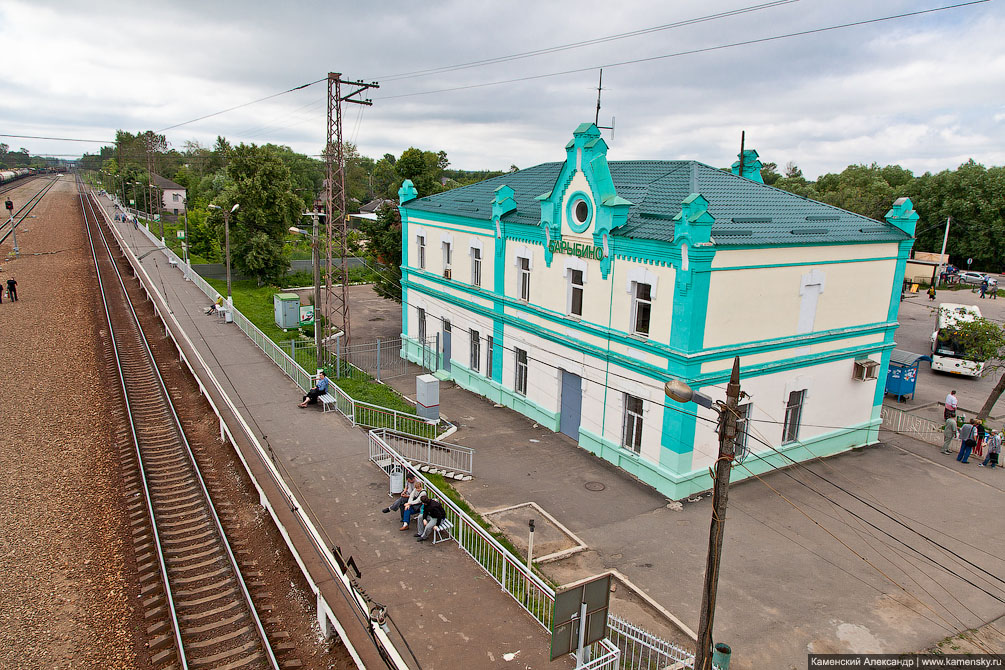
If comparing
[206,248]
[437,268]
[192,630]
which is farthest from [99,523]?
[206,248]

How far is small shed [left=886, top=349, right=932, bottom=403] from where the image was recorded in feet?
82.8

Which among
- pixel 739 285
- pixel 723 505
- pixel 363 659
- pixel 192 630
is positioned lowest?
pixel 192 630

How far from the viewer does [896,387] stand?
84.0 ft

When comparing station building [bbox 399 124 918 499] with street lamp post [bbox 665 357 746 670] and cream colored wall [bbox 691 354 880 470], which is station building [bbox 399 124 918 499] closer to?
cream colored wall [bbox 691 354 880 470]

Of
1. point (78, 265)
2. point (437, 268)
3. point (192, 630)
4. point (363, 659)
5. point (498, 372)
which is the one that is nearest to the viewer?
point (363, 659)

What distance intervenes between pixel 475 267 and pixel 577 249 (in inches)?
255

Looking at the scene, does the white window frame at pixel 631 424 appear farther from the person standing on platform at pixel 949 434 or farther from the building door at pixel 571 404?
the person standing on platform at pixel 949 434

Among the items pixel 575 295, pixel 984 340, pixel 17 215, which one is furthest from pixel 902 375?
pixel 17 215

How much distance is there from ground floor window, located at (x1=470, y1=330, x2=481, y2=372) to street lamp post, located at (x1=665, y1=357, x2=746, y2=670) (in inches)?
691

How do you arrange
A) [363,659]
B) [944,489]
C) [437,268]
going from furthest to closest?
[437,268], [944,489], [363,659]

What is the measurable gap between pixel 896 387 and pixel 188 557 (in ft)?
84.2

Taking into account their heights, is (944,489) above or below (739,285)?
below

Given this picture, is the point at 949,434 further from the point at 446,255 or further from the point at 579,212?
the point at 446,255

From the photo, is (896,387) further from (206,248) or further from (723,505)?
(206,248)
